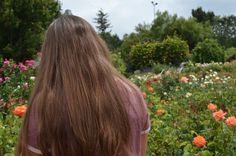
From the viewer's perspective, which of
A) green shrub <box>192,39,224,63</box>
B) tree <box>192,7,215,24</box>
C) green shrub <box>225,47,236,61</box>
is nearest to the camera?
green shrub <box>192,39,224,63</box>

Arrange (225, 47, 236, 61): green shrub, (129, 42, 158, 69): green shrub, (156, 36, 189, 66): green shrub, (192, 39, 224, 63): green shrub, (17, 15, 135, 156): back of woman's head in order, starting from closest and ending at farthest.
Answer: (17, 15, 135, 156): back of woman's head → (156, 36, 189, 66): green shrub → (192, 39, 224, 63): green shrub → (129, 42, 158, 69): green shrub → (225, 47, 236, 61): green shrub

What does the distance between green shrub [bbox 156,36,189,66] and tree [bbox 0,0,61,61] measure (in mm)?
5577

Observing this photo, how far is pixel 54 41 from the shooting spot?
1.85 metres

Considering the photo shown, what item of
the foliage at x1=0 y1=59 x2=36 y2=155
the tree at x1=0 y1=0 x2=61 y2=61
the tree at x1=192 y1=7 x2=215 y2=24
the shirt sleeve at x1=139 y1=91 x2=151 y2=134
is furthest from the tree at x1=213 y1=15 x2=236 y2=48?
the shirt sleeve at x1=139 y1=91 x2=151 y2=134

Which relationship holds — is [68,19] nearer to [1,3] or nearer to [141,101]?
[141,101]

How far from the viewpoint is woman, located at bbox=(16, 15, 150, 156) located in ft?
5.75

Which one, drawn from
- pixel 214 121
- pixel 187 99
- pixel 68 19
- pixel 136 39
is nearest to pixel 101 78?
pixel 68 19

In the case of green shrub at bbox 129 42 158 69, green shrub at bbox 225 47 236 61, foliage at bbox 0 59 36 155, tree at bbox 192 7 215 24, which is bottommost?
green shrub at bbox 225 47 236 61

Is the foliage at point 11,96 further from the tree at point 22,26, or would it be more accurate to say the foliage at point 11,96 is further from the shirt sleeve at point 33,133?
the tree at point 22,26

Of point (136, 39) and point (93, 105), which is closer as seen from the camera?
point (93, 105)

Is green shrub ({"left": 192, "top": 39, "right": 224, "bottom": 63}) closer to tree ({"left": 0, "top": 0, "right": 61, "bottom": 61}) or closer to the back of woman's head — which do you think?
tree ({"left": 0, "top": 0, "right": 61, "bottom": 61})

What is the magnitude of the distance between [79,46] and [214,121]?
2226 mm

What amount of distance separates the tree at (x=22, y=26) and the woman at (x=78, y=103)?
2202 centimetres

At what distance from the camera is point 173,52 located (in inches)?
944
